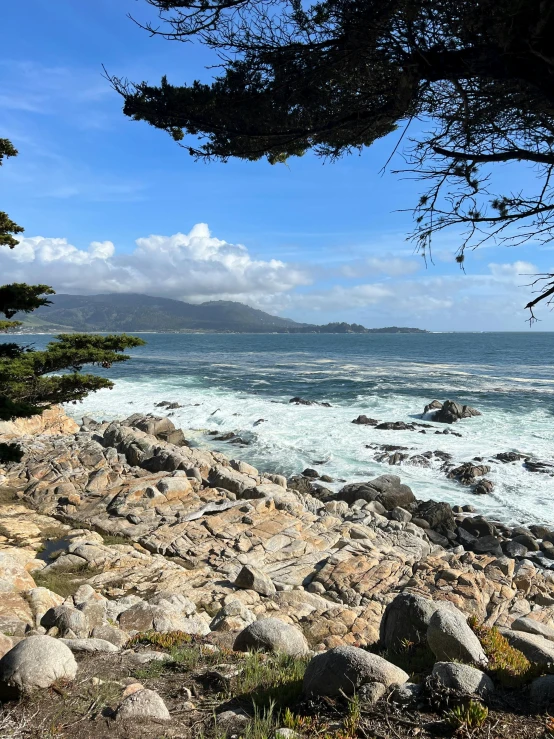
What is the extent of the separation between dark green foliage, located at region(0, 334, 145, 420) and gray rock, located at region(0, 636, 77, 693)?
479 centimetres

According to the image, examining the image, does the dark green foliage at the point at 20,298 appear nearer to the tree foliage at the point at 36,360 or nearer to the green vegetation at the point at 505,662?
the tree foliage at the point at 36,360

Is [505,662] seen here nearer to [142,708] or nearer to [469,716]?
[469,716]

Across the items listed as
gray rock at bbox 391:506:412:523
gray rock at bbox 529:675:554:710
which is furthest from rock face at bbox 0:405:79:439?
gray rock at bbox 529:675:554:710

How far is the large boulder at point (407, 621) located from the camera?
5500 millimetres

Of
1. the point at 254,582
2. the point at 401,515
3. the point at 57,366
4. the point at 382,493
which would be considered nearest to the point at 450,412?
the point at 382,493

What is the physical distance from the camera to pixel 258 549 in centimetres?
1145

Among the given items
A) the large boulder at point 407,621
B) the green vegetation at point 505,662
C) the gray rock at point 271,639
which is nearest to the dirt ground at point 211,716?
the green vegetation at point 505,662

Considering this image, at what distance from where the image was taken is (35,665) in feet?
13.6

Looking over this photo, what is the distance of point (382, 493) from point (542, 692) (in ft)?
41.6

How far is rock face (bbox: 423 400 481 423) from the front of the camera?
95.6ft

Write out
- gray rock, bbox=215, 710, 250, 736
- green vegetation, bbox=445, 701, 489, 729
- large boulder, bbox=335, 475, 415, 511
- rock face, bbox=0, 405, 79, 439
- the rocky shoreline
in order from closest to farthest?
green vegetation, bbox=445, 701, 489, 729 < gray rock, bbox=215, 710, 250, 736 < the rocky shoreline < large boulder, bbox=335, 475, 415, 511 < rock face, bbox=0, 405, 79, 439

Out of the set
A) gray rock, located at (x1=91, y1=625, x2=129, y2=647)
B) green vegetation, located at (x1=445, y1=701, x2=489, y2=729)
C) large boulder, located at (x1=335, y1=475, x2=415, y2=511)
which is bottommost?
large boulder, located at (x1=335, y1=475, x2=415, y2=511)

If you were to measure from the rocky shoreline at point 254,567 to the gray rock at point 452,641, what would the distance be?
12 millimetres

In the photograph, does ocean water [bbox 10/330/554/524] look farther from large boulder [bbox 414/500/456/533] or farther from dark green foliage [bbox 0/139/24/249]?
dark green foliage [bbox 0/139/24/249]
